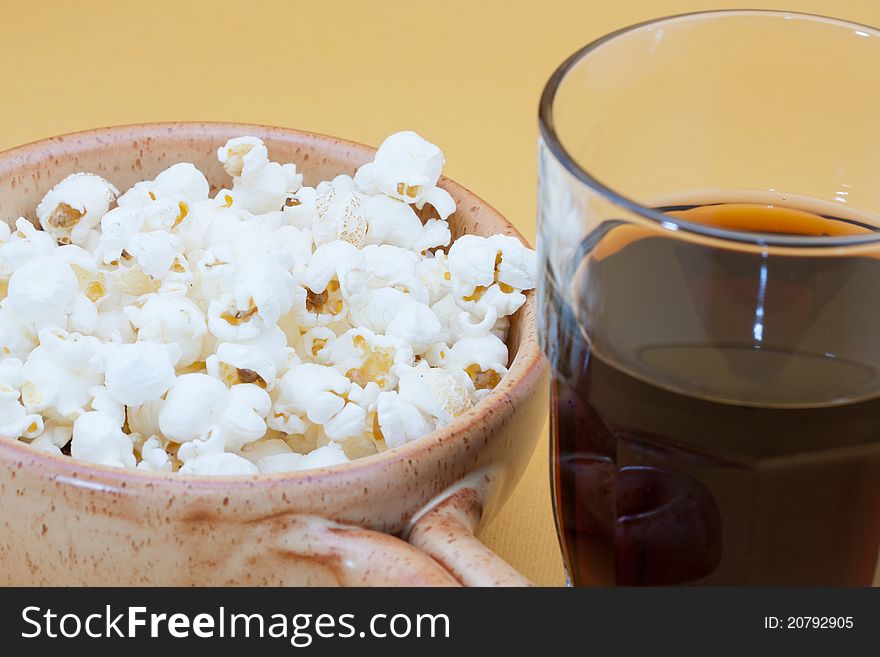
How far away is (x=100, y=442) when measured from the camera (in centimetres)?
60

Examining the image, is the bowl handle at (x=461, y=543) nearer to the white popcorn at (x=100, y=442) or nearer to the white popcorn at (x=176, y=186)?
the white popcorn at (x=100, y=442)

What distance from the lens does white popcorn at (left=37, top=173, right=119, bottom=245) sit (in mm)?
740

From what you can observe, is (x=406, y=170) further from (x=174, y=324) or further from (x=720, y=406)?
(x=720, y=406)

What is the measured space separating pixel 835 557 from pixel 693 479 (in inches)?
2.9

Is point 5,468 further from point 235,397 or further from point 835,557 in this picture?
point 835,557

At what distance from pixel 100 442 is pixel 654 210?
0.92 ft

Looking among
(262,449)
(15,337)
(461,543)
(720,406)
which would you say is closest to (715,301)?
(720,406)

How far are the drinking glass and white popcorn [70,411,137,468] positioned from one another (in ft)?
0.68

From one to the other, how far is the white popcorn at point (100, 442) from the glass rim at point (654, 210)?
251 mm

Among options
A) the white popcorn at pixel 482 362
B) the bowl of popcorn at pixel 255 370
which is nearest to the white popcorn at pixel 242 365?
the bowl of popcorn at pixel 255 370

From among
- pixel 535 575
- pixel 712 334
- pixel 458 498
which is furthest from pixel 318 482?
pixel 535 575

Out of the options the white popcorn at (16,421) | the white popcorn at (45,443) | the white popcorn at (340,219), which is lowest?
the white popcorn at (45,443)

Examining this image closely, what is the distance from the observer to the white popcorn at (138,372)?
0.61 m

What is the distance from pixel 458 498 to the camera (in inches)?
23.5
